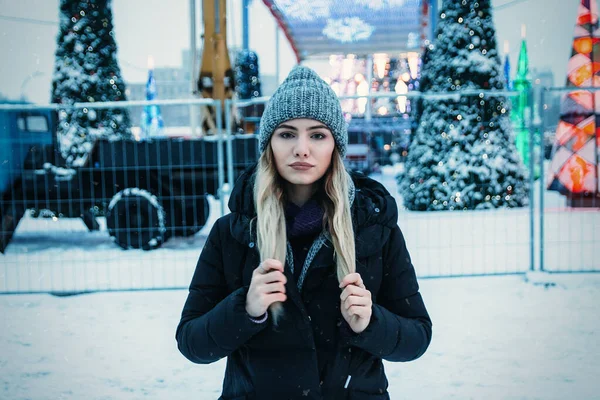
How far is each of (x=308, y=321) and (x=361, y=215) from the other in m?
0.34

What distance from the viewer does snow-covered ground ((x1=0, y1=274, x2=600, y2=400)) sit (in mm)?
3180

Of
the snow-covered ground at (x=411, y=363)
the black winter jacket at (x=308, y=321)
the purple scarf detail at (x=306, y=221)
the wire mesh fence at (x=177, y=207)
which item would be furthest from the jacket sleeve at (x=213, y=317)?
the wire mesh fence at (x=177, y=207)

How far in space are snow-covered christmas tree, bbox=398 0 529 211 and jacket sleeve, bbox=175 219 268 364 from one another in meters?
7.59

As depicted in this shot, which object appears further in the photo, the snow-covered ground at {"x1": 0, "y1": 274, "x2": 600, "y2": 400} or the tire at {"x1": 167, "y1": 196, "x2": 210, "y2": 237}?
the tire at {"x1": 167, "y1": 196, "x2": 210, "y2": 237}

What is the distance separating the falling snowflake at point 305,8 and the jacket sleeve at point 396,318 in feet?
44.4

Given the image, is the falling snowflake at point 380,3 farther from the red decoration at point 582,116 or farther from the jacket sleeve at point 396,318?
the jacket sleeve at point 396,318

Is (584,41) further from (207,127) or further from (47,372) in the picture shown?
(47,372)

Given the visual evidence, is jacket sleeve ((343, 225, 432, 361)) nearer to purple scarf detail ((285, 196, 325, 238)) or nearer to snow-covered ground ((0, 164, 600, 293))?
purple scarf detail ((285, 196, 325, 238))

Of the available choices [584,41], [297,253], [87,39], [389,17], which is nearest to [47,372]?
[297,253]

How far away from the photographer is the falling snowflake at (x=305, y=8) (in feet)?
46.5

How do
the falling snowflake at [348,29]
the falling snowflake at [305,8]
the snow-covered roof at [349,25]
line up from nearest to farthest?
the falling snowflake at [305,8], the snow-covered roof at [349,25], the falling snowflake at [348,29]

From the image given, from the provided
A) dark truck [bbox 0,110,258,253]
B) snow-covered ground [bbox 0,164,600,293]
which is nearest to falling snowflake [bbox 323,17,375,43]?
snow-covered ground [bbox 0,164,600,293]

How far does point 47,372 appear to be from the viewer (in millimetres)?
3479

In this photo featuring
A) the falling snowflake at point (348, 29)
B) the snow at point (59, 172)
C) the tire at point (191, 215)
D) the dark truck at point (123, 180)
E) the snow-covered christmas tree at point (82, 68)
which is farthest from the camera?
the falling snowflake at point (348, 29)
